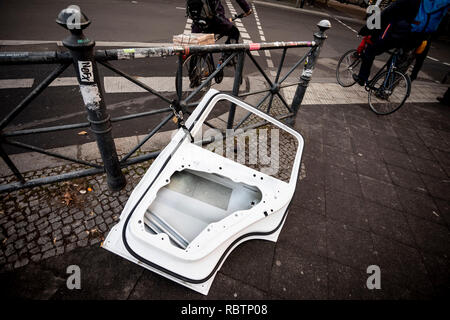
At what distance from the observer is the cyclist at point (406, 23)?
3938mm

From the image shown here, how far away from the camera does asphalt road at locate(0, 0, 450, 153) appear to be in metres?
3.65

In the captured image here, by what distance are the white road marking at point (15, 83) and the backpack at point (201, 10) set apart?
3.37 metres

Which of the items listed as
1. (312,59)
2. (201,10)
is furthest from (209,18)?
(312,59)

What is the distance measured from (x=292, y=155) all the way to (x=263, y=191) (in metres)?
1.66

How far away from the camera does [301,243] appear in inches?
93.0

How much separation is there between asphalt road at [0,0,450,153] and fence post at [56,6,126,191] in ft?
4.46

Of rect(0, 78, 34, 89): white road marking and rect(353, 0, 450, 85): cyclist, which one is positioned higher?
rect(353, 0, 450, 85): cyclist

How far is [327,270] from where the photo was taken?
2180mm

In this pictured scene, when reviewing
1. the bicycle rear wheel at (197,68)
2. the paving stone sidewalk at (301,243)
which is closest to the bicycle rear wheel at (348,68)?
the paving stone sidewalk at (301,243)

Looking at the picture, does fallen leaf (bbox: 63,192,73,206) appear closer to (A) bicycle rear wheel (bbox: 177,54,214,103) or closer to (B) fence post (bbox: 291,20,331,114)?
(A) bicycle rear wheel (bbox: 177,54,214,103)

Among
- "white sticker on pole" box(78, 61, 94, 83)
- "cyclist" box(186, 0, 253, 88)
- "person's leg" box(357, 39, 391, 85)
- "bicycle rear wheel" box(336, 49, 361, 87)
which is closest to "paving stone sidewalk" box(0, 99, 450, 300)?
"white sticker on pole" box(78, 61, 94, 83)

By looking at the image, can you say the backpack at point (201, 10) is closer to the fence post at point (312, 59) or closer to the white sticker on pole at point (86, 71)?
the fence post at point (312, 59)

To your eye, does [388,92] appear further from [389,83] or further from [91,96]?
[91,96]
